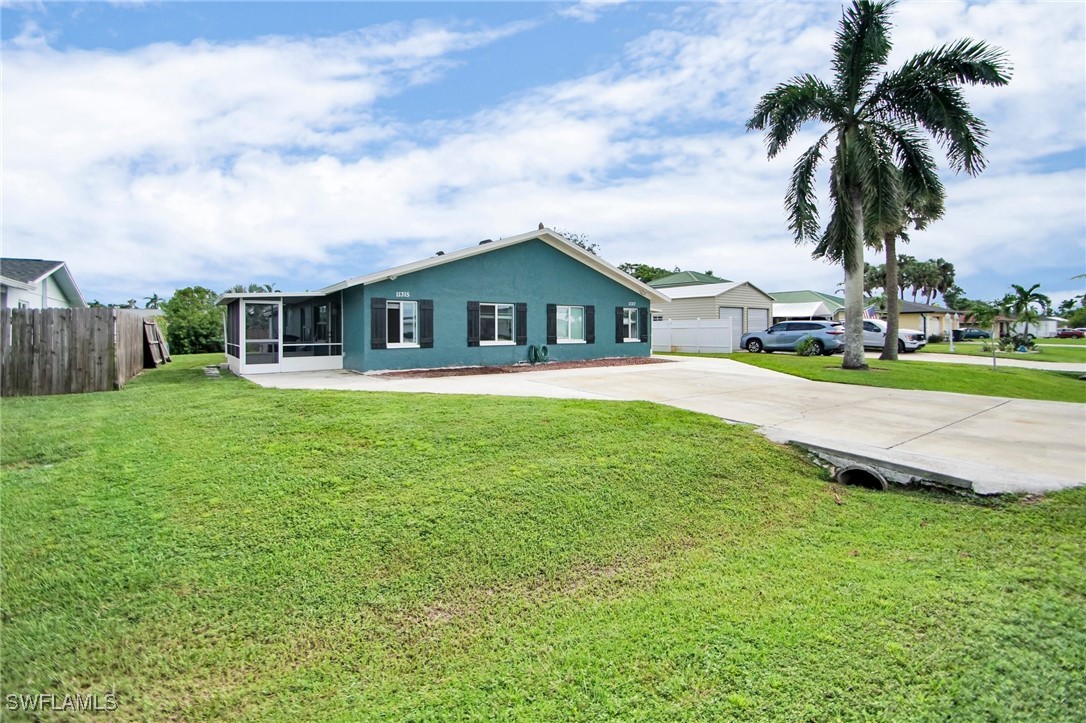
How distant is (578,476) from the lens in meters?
5.28

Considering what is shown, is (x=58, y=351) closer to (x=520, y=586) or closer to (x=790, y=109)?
(x=520, y=586)

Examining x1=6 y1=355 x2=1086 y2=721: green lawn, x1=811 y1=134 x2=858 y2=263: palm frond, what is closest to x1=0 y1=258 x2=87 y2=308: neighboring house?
x1=6 y1=355 x2=1086 y2=721: green lawn

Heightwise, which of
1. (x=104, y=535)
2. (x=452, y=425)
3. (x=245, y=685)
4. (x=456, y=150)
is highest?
(x=456, y=150)

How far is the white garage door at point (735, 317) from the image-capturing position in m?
28.2

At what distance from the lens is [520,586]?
362 centimetres

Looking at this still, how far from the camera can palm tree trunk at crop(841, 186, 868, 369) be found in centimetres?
1705

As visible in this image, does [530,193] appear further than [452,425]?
Yes

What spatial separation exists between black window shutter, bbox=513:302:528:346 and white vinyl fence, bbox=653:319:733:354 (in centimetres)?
1144

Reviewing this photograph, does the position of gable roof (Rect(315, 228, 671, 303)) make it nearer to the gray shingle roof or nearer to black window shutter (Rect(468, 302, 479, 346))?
black window shutter (Rect(468, 302, 479, 346))

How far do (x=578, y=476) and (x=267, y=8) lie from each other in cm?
892

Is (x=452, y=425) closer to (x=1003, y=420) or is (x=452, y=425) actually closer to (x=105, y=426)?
(x=105, y=426)

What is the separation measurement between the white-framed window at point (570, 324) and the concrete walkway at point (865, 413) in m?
3.77

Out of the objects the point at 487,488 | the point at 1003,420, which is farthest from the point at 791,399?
the point at 487,488

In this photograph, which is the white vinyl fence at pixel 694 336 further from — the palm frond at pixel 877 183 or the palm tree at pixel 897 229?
the palm frond at pixel 877 183
